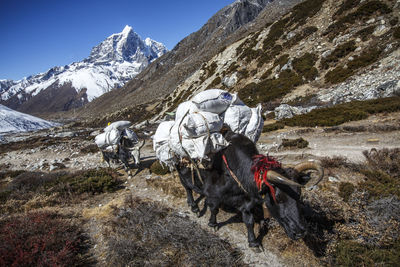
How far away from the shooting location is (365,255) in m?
2.78

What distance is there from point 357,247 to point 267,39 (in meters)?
27.9

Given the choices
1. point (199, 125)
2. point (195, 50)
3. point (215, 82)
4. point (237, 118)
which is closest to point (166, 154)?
point (199, 125)

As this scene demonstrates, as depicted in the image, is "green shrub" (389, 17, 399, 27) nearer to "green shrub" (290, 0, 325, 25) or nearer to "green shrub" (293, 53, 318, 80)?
"green shrub" (293, 53, 318, 80)

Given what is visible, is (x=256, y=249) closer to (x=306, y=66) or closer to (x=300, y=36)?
(x=306, y=66)

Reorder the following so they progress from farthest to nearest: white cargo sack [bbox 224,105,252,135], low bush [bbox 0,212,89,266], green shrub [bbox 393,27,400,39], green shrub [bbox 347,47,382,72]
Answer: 1. green shrub [bbox 347,47,382,72]
2. green shrub [bbox 393,27,400,39]
3. white cargo sack [bbox 224,105,252,135]
4. low bush [bbox 0,212,89,266]

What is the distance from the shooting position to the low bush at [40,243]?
11.5ft

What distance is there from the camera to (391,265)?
8.35ft

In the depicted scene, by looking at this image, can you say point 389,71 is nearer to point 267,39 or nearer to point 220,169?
point 220,169

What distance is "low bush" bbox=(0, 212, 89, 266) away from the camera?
349 cm

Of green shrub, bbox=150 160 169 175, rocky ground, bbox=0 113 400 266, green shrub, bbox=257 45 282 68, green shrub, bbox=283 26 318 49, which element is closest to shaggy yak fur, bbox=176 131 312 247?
rocky ground, bbox=0 113 400 266

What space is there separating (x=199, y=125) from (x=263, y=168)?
4.74 feet

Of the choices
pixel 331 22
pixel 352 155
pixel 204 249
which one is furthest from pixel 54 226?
pixel 331 22

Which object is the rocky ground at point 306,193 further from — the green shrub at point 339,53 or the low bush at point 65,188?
the green shrub at point 339,53

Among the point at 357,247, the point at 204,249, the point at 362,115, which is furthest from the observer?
the point at 362,115
